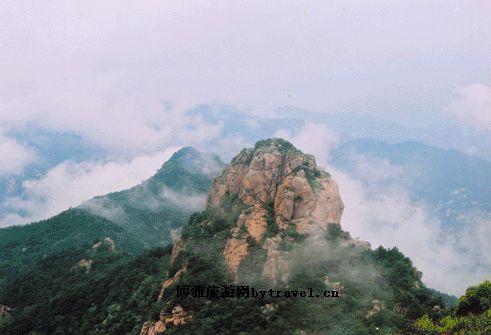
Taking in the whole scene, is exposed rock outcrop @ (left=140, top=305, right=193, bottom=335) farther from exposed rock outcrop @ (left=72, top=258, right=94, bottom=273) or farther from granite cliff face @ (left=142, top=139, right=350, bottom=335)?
exposed rock outcrop @ (left=72, top=258, right=94, bottom=273)

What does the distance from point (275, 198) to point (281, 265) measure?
52.7 feet

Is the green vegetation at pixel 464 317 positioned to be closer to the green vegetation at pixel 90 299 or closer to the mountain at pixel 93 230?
the green vegetation at pixel 90 299

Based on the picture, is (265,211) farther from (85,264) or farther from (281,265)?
(85,264)

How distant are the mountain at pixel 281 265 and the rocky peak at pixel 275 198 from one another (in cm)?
15

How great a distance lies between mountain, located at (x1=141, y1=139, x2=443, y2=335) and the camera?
4969 cm

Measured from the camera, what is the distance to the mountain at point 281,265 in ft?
163

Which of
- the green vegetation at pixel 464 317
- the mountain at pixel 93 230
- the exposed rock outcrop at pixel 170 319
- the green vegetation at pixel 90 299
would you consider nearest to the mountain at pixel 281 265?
the exposed rock outcrop at pixel 170 319

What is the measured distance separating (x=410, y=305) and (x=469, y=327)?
42.9 feet

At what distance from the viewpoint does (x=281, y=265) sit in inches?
2291

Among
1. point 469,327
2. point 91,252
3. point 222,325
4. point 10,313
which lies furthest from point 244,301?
point 91,252

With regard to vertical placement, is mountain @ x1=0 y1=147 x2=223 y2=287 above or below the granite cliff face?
above

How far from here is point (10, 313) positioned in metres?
92.1

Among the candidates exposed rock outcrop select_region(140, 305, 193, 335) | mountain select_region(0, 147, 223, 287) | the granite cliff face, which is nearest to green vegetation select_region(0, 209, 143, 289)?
mountain select_region(0, 147, 223, 287)

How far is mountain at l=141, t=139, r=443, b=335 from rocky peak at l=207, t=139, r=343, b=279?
0.15 metres
